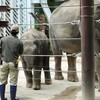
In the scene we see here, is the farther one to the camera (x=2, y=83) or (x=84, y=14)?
(x=2, y=83)

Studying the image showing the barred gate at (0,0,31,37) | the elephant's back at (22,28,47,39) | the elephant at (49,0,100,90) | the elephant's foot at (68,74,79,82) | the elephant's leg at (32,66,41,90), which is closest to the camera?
the elephant at (49,0,100,90)

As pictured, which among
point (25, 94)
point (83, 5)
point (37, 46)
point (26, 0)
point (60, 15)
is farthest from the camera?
point (26, 0)

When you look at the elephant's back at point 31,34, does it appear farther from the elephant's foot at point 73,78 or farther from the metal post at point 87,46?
the metal post at point 87,46

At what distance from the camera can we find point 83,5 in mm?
4707

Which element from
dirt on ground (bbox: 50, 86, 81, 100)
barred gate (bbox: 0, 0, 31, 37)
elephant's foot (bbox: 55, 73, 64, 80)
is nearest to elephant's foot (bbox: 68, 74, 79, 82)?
elephant's foot (bbox: 55, 73, 64, 80)

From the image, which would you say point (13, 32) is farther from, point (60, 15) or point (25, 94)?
point (60, 15)

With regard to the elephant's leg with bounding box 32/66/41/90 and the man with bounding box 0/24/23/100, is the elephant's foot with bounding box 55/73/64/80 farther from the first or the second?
the man with bounding box 0/24/23/100

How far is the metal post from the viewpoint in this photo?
470 cm

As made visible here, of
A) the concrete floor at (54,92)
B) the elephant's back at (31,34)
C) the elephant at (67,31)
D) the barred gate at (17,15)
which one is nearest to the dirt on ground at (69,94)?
the concrete floor at (54,92)

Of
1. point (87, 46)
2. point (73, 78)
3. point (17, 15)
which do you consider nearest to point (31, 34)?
point (73, 78)

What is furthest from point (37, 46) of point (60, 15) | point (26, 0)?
point (26, 0)

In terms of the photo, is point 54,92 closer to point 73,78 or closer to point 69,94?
point 69,94

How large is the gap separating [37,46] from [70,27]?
72cm

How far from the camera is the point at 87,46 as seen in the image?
4.73m
